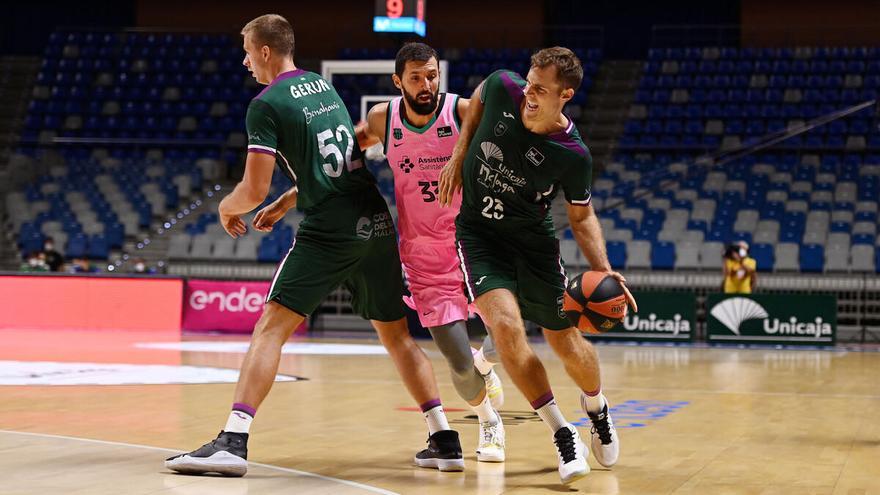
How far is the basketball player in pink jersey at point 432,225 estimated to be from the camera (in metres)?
5.59

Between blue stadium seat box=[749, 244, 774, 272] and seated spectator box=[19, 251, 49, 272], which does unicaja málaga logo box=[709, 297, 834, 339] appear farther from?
seated spectator box=[19, 251, 49, 272]

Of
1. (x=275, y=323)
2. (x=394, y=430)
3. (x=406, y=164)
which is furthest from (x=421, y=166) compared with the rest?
(x=394, y=430)

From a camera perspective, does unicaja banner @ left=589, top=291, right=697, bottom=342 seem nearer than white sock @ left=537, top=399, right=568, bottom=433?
No

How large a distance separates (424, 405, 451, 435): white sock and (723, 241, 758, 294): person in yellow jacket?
1070 cm

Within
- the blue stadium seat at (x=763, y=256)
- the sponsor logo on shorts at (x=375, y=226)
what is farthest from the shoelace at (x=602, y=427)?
the blue stadium seat at (x=763, y=256)

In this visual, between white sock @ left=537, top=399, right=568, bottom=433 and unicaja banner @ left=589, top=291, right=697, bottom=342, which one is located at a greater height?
unicaja banner @ left=589, top=291, right=697, bottom=342

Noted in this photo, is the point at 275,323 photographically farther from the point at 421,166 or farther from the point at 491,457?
the point at 491,457

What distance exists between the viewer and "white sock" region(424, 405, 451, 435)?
218 inches

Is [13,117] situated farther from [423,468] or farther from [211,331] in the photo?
[423,468]

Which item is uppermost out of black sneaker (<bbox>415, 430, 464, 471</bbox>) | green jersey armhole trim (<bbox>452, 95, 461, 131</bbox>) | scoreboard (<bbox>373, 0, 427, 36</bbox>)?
scoreboard (<bbox>373, 0, 427, 36</bbox>)

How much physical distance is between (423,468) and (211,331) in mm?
11806

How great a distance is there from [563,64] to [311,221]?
1.33 metres

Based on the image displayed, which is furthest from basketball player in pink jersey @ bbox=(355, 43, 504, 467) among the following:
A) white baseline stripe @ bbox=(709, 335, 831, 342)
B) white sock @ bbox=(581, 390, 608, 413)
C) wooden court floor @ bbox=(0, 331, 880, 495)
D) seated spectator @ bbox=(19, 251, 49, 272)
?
seated spectator @ bbox=(19, 251, 49, 272)

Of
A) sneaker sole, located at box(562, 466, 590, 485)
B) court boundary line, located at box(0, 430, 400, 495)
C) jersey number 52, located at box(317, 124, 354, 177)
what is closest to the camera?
court boundary line, located at box(0, 430, 400, 495)
